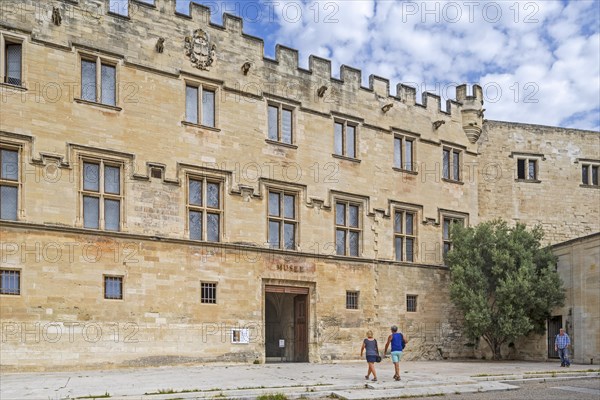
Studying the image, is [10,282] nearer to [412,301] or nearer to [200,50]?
[200,50]

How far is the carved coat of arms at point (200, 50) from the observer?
2302 cm

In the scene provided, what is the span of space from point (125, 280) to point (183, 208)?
3.09m

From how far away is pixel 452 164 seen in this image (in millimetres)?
31141

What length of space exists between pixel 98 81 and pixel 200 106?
360 centimetres

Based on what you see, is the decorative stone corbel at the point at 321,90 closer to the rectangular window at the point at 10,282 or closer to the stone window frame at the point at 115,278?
the stone window frame at the point at 115,278

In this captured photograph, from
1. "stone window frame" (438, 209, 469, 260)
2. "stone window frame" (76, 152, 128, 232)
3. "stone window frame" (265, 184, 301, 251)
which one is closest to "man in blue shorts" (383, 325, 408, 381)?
"stone window frame" (265, 184, 301, 251)

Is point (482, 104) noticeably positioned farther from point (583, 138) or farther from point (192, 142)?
point (192, 142)

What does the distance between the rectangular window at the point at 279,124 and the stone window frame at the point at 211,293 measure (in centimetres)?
596

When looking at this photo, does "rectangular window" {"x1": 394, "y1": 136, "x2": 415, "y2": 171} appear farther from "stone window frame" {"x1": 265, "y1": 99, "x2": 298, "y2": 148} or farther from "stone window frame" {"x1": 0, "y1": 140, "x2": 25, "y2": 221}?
"stone window frame" {"x1": 0, "y1": 140, "x2": 25, "y2": 221}

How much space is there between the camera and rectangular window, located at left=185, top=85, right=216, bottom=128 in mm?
23047

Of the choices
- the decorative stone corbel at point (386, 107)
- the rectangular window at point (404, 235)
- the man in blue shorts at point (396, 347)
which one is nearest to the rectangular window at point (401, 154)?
the decorative stone corbel at point (386, 107)

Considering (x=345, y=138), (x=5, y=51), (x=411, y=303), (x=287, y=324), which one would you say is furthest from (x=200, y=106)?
(x=411, y=303)

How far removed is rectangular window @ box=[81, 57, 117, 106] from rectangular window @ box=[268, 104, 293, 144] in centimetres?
608

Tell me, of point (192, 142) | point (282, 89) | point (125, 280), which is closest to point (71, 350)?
point (125, 280)
